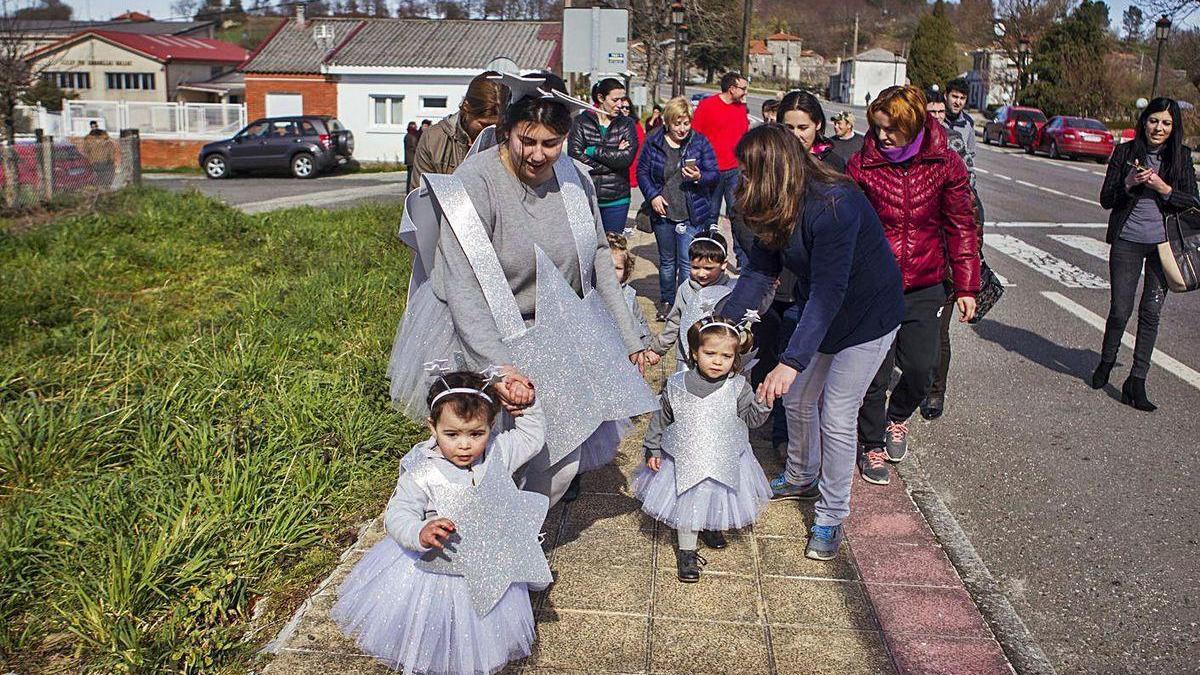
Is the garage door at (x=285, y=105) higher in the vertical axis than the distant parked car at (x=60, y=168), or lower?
higher

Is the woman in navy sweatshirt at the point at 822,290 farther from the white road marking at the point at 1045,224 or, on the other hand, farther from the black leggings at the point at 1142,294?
the white road marking at the point at 1045,224

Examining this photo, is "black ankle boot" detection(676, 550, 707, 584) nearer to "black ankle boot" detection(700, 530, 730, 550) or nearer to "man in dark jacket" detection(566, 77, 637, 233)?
"black ankle boot" detection(700, 530, 730, 550)

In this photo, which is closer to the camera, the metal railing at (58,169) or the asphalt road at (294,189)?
the metal railing at (58,169)

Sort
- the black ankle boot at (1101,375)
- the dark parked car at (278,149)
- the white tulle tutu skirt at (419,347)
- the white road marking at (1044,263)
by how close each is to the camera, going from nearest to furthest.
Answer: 1. the white tulle tutu skirt at (419,347)
2. the black ankle boot at (1101,375)
3. the white road marking at (1044,263)
4. the dark parked car at (278,149)

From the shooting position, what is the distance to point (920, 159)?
529 centimetres

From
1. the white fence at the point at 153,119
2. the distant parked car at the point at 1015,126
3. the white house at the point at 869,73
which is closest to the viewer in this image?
the distant parked car at the point at 1015,126

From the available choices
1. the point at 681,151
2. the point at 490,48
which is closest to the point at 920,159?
the point at 681,151

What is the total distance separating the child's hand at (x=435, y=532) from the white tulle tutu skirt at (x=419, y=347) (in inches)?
35.5

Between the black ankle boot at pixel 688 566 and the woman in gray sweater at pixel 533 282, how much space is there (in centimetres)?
61

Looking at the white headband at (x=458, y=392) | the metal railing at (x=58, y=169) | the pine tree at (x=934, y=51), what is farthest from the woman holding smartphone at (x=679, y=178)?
the pine tree at (x=934, y=51)

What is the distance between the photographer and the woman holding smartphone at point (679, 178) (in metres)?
8.61

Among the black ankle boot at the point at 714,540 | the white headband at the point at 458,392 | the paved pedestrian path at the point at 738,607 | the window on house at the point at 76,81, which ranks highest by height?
the window on house at the point at 76,81

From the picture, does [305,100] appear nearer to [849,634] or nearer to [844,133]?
[844,133]

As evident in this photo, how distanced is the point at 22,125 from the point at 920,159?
135 ft
